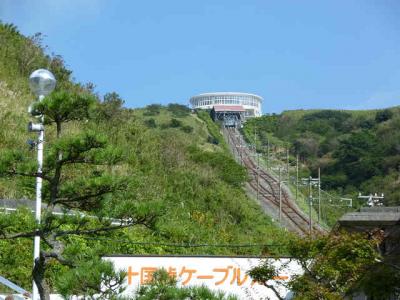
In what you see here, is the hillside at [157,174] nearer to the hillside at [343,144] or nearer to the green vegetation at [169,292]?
the green vegetation at [169,292]

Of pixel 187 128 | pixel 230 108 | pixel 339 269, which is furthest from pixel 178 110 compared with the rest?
pixel 339 269

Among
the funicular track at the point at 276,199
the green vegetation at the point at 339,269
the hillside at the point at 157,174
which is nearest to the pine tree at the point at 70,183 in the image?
the green vegetation at the point at 339,269

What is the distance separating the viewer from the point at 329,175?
67375 millimetres

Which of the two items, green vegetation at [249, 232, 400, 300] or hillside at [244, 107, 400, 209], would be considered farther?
hillside at [244, 107, 400, 209]

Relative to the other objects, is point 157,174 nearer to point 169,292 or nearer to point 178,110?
point 169,292

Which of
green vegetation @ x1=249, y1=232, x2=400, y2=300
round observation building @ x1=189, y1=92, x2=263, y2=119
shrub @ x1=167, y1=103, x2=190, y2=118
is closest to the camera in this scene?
green vegetation @ x1=249, y1=232, x2=400, y2=300

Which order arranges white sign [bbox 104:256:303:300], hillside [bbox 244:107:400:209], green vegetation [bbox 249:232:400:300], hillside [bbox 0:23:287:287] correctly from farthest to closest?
hillside [bbox 244:107:400:209] → hillside [bbox 0:23:287:287] → white sign [bbox 104:256:303:300] → green vegetation [bbox 249:232:400:300]

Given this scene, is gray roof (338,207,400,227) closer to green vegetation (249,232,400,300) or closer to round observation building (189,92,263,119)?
green vegetation (249,232,400,300)

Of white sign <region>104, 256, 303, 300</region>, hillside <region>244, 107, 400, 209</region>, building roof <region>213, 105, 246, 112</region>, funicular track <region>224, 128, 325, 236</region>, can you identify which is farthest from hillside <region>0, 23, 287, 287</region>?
building roof <region>213, 105, 246, 112</region>

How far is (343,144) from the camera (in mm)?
71125

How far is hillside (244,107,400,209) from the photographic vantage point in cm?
6094

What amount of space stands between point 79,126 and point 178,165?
6783 millimetres

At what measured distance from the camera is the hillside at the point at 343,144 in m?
60.9

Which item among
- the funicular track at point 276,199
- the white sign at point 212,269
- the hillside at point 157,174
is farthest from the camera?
the funicular track at point 276,199
